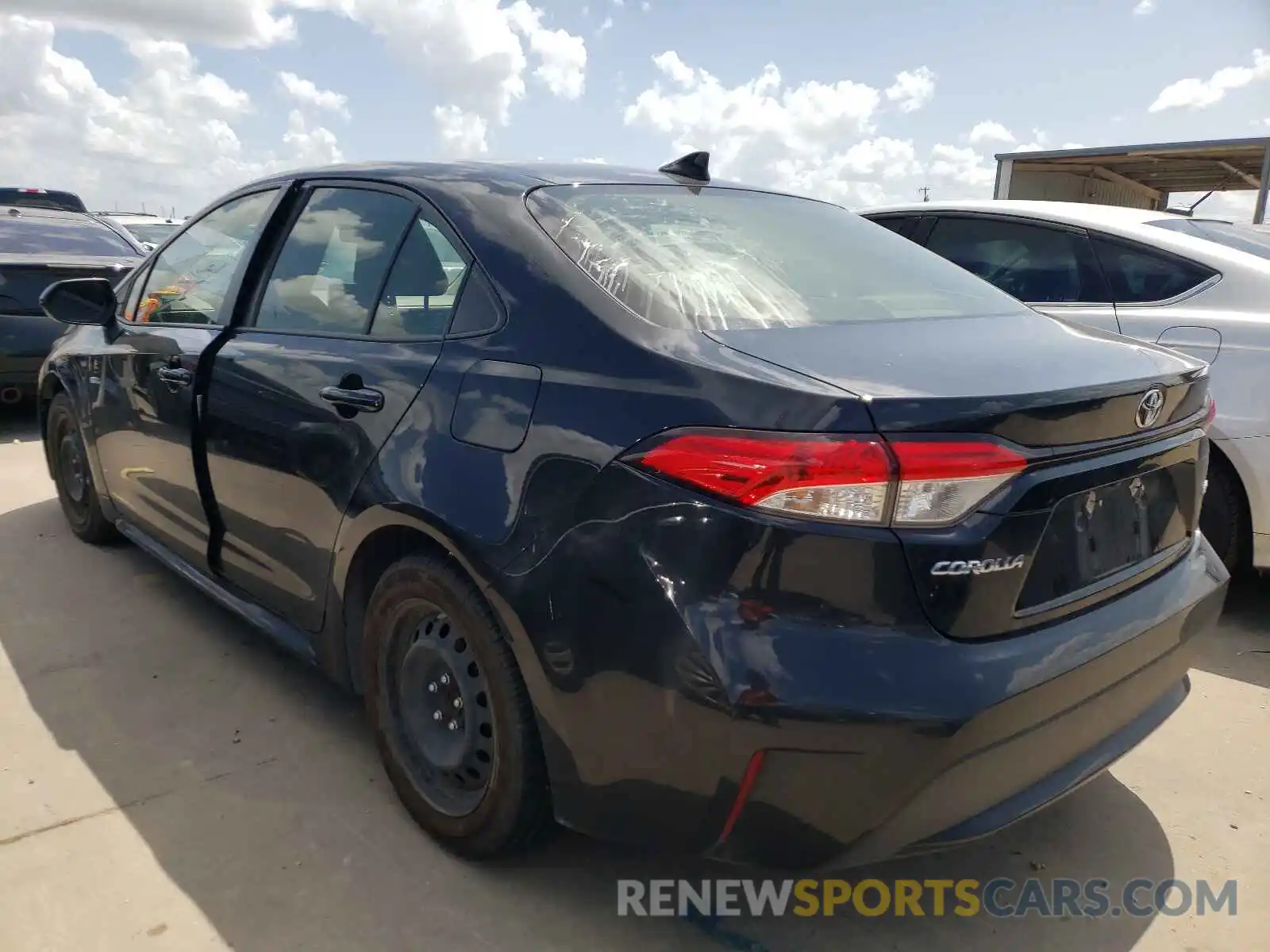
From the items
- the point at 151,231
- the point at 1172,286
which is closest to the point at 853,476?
the point at 1172,286

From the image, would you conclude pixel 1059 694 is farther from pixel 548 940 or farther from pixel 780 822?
pixel 548 940

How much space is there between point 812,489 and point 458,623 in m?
0.88

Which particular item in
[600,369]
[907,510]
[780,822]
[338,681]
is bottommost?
[338,681]

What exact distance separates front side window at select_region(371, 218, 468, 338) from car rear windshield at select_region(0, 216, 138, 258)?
228 inches

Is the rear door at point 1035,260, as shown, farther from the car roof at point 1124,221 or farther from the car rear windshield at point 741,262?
the car rear windshield at point 741,262

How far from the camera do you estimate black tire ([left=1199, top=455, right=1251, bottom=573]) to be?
3586 mm

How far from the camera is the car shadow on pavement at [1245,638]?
343cm

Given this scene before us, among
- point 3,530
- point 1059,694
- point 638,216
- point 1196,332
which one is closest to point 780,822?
point 1059,694

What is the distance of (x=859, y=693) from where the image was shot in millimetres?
1604

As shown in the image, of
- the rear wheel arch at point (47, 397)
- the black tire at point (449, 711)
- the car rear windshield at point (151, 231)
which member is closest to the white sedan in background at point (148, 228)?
the car rear windshield at point (151, 231)

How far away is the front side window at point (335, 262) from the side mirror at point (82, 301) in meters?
1.30

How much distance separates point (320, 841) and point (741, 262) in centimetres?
173

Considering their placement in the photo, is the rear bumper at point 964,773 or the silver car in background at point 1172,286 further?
the silver car in background at point 1172,286

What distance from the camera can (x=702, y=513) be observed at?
1.66m
